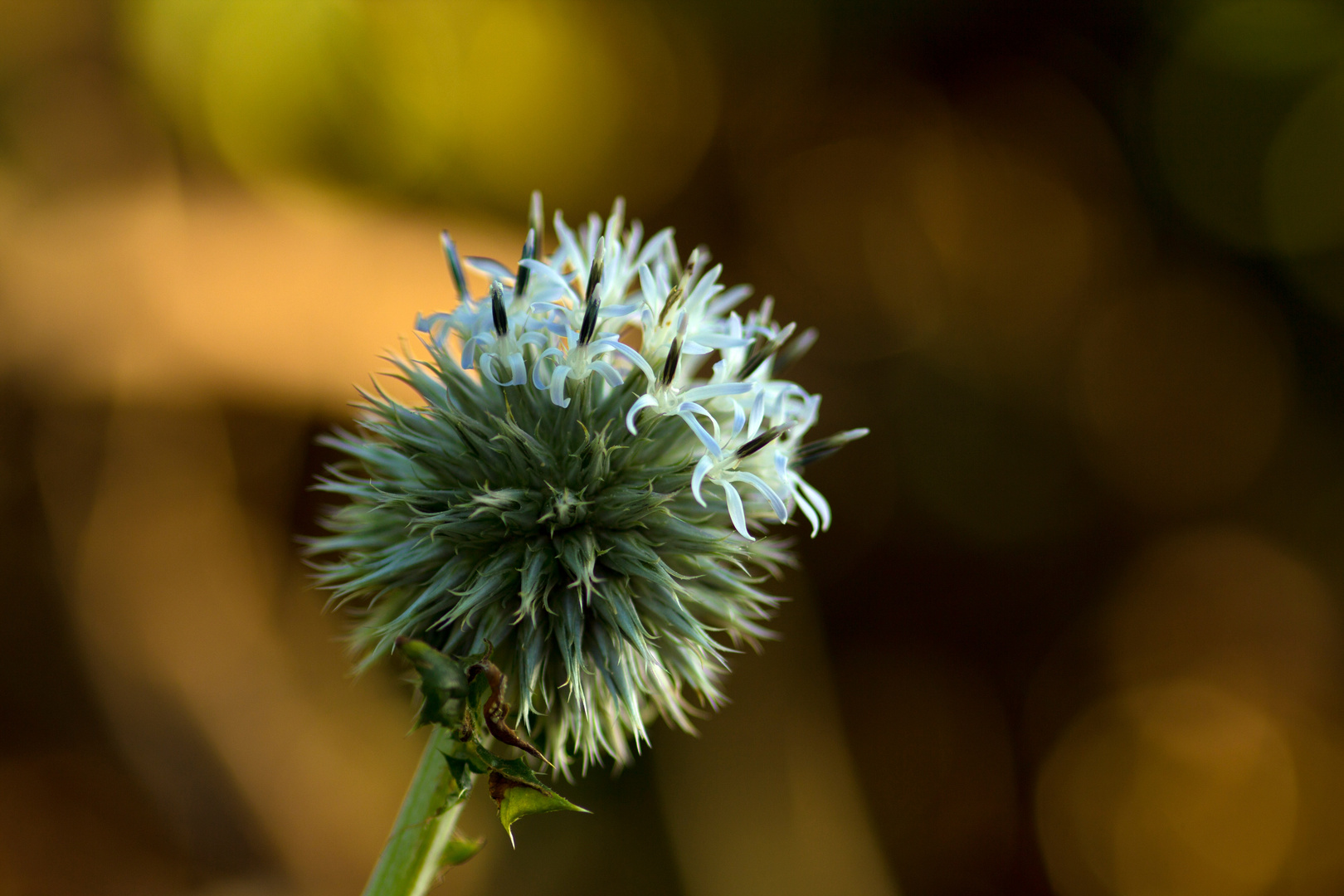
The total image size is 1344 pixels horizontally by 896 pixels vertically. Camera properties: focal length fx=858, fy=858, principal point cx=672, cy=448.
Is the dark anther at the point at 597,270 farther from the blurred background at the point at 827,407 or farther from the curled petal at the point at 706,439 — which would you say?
the blurred background at the point at 827,407

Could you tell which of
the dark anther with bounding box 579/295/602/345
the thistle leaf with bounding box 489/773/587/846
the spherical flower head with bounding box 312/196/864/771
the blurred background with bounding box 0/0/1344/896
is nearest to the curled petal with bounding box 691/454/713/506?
the spherical flower head with bounding box 312/196/864/771

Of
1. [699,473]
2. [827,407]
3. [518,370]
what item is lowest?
[827,407]

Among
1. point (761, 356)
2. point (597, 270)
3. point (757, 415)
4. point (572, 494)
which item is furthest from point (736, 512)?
point (597, 270)

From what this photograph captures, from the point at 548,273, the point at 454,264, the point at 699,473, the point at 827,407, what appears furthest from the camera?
the point at 827,407

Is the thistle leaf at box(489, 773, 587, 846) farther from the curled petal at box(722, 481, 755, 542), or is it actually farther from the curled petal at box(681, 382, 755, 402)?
the curled petal at box(681, 382, 755, 402)

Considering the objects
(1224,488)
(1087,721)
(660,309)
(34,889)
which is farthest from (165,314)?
(1224,488)

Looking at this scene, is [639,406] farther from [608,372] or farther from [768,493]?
[768,493]

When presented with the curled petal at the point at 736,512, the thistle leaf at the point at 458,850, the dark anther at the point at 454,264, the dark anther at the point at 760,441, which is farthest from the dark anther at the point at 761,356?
the thistle leaf at the point at 458,850
